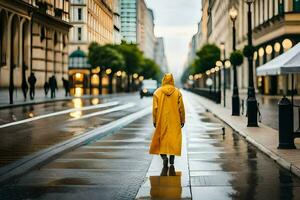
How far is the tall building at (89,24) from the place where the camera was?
220 ft

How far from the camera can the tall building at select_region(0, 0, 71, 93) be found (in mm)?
54281

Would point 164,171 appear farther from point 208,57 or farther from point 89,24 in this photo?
point 208,57

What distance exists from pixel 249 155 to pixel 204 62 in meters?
100

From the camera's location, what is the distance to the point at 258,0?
7150 cm

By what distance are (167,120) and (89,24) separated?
245ft

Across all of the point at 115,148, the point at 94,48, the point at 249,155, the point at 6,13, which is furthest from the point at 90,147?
the point at 94,48

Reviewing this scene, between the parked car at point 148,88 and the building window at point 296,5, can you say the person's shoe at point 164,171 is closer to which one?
the building window at point 296,5

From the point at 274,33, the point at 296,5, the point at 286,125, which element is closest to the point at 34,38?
the point at 274,33

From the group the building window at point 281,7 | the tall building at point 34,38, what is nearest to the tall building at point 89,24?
the tall building at point 34,38

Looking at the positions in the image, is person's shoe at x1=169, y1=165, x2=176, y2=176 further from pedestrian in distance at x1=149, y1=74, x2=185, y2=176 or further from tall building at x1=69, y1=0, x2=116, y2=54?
tall building at x1=69, y1=0, x2=116, y2=54

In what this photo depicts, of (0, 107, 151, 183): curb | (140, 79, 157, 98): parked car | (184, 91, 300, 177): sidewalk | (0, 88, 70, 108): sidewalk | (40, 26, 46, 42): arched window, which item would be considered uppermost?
(40, 26, 46, 42): arched window

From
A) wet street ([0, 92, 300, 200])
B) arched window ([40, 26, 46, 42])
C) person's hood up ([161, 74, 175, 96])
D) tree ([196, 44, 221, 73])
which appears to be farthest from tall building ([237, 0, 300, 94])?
person's hood up ([161, 74, 175, 96])

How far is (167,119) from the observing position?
9.94 m

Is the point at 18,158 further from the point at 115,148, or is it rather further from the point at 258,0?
the point at 258,0
